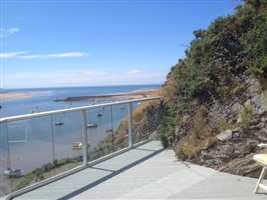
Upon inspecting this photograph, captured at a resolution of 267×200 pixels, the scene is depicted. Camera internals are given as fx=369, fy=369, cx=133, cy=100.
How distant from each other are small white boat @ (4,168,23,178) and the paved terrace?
0.88 ft

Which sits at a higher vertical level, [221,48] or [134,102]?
[221,48]

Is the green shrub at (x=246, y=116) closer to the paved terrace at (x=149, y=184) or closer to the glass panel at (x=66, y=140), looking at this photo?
the paved terrace at (x=149, y=184)

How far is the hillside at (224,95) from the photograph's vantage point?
5254mm

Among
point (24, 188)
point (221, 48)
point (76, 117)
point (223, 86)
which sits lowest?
point (24, 188)

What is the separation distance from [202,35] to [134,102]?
1.88 metres

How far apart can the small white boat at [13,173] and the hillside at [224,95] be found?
2.61 m

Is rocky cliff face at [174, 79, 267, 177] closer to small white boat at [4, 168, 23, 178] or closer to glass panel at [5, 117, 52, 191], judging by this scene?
glass panel at [5, 117, 52, 191]

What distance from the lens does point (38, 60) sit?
48500mm

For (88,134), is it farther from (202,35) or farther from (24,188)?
(202,35)

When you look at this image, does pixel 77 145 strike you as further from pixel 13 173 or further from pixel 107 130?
→ pixel 13 173

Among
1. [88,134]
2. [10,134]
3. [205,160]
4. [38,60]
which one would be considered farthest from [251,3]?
[38,60]

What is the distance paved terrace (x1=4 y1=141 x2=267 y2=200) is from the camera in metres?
4.38

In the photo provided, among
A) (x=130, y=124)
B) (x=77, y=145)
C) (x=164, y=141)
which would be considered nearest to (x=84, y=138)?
(x=77, y=145)

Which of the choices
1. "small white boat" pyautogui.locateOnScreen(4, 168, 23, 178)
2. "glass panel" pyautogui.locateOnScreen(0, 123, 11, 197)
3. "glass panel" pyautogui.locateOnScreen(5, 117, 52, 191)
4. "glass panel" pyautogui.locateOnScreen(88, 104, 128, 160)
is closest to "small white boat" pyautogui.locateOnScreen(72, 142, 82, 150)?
"glass panel" pyautogui.locateOnScreen(88, 104, 128, 160)
